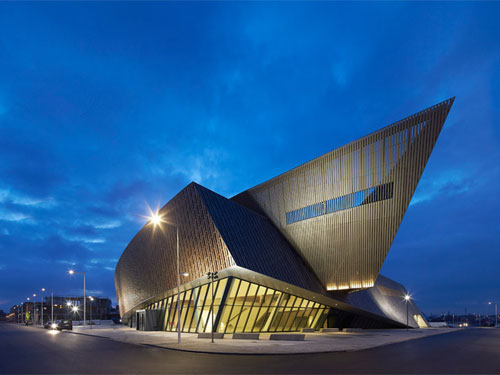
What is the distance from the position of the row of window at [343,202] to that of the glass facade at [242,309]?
823cm

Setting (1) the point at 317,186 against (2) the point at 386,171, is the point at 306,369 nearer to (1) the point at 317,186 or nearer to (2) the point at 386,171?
(2) the point at 386,171

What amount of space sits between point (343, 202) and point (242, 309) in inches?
558

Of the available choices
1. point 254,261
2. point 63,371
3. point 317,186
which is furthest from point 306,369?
point 317,186

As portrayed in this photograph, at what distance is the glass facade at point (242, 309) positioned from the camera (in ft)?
111

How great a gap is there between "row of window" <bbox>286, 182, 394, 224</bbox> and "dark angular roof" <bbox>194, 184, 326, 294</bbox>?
3.43m

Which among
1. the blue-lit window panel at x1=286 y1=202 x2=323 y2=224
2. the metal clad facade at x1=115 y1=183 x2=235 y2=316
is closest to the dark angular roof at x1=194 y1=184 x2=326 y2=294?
the metal clad facade at x1=115 y1=183 x2=235 y2=316

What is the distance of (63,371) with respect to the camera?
533 inches

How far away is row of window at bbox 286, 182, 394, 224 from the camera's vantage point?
30931mm

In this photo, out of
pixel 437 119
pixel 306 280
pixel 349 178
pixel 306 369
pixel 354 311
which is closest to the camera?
pixel 306 369

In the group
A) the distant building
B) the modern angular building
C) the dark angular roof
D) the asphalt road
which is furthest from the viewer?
the distant building

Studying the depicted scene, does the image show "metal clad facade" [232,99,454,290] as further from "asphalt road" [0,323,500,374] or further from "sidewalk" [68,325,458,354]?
"asphalt road" [0,323,500,374]

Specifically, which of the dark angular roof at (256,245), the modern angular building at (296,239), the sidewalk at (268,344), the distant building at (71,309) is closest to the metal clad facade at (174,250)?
the modern angular building at (296,239)

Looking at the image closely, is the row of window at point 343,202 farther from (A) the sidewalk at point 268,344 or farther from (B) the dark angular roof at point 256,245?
(A) the sidewalk at point 268,344

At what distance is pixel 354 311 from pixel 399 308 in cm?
1930
